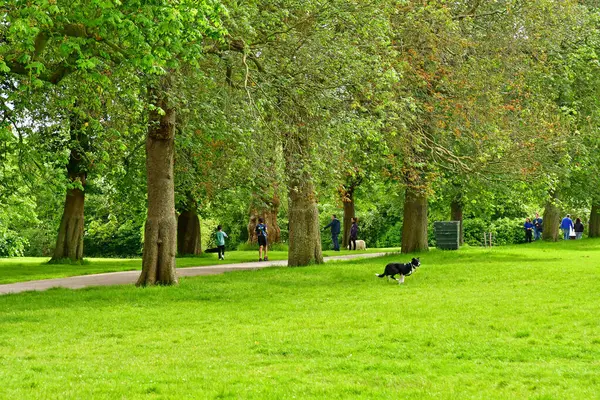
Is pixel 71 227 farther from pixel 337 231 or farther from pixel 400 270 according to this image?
pixel 400 270

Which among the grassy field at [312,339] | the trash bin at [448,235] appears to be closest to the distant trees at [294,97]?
the trash bin at [448,235]

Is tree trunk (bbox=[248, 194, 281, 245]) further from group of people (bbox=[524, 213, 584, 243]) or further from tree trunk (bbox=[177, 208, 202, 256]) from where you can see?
group of people (bbox=[524, 213, 584, 243])

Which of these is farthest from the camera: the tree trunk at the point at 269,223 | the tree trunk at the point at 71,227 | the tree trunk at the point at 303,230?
the tree trunk at the point at 269,223

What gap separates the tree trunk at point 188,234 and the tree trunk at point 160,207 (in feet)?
65.8

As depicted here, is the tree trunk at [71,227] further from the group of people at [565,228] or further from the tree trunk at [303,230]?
the group of people at [565,228]

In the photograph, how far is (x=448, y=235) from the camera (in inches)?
1478

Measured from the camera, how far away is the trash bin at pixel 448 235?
37.3 metres

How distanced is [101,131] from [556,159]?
19022mm

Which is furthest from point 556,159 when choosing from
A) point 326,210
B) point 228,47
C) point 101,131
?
point 326,210

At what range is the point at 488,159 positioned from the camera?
2867 centimetres

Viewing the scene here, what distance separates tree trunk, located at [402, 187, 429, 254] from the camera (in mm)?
34156

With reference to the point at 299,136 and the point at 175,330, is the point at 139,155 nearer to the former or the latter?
the point at 299,136

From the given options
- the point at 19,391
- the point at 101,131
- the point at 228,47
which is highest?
the point at 228,47

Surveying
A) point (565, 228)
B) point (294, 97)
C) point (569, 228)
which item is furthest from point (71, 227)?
point (569, 228)
